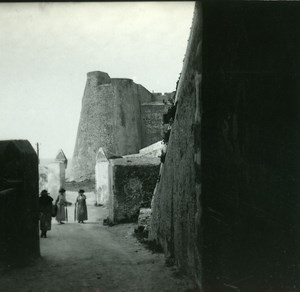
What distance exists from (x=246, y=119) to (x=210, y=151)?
49 centimetres

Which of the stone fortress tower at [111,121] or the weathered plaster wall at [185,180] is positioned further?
the stone fortress tower at [111,121]

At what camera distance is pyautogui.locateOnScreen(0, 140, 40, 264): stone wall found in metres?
6.17

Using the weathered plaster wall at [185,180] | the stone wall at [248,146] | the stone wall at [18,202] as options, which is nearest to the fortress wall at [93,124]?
the stone wall at [18,202]

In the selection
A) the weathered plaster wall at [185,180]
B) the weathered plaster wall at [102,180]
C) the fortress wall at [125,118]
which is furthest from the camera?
the fortress wall at [125,118]

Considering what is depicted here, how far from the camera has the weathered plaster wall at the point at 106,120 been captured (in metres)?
41.1

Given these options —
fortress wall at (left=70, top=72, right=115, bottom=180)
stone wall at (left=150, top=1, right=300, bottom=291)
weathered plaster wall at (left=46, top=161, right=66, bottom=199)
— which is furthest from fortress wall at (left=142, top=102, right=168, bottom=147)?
stone wall at (left=150, top=1, right=300, bottom=291)

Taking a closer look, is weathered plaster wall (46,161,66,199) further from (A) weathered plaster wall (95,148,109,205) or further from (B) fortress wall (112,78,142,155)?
(B) fortress wall (112,78,142,155)

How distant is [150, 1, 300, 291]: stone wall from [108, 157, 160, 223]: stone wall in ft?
26.8

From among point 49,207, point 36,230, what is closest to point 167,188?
point 36,230

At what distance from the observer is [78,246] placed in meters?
8.70

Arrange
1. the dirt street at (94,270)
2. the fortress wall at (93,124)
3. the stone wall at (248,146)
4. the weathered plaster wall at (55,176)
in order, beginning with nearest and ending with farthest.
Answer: the stone wall at (248,146)
the dirt street at (94,270)
the weathered plaster wall at (55,176)
the fortress wall at (93,124)

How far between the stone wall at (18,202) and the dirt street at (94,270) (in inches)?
11.3

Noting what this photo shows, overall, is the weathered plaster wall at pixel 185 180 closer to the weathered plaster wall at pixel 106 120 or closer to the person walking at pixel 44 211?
the person walking at pixel 44 211

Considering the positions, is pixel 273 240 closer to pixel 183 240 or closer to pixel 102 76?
pixel 183 240
